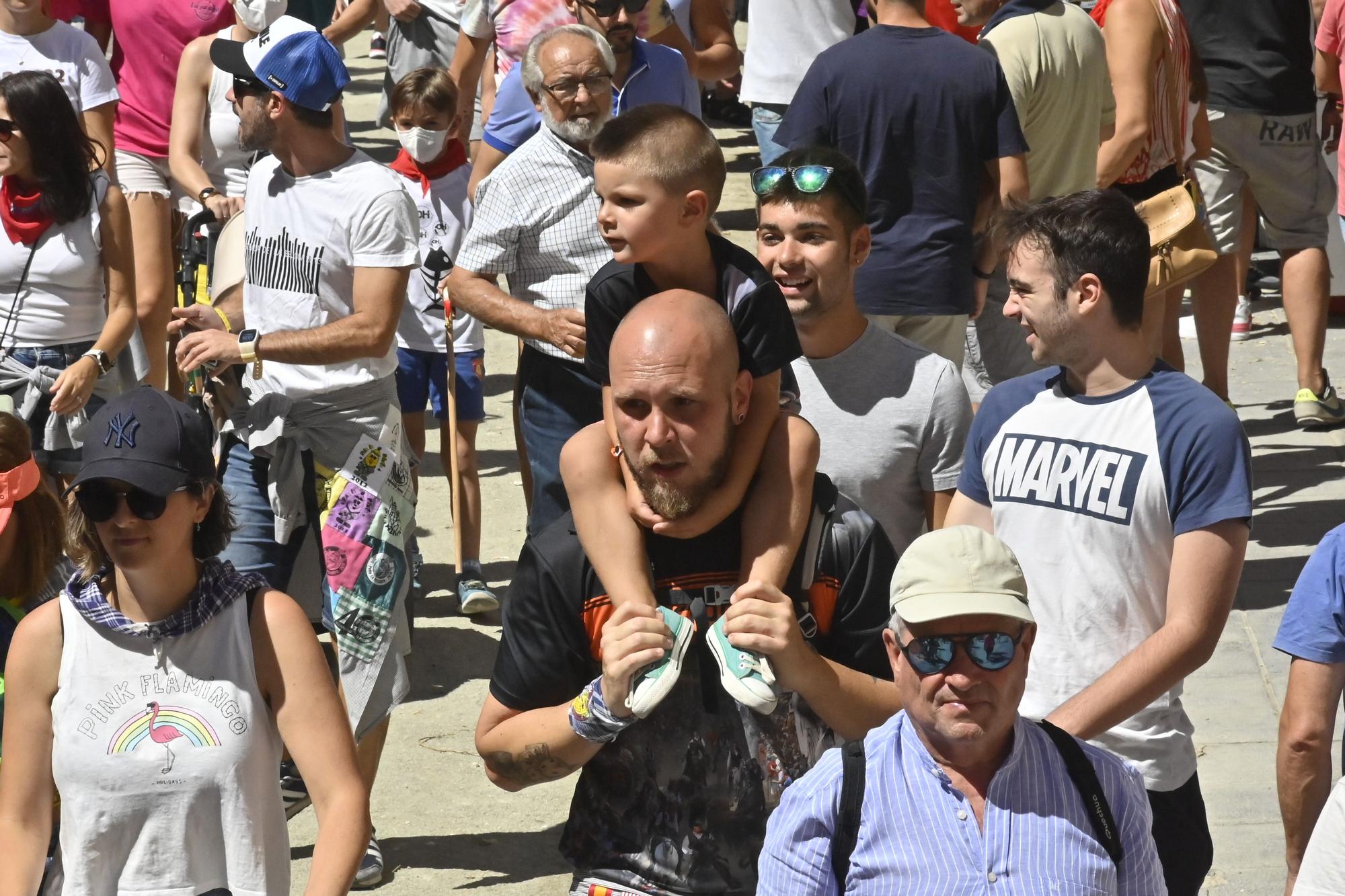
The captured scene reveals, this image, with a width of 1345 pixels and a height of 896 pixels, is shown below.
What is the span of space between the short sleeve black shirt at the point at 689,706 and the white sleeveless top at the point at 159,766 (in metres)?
0.51

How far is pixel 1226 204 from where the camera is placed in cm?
865

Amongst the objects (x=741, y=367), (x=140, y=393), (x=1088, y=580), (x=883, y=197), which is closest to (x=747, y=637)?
(x=741, y=367)

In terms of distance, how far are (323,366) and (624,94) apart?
1.67 meters

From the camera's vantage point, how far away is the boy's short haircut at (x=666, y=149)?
4246 millimetres

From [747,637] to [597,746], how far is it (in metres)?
0.39

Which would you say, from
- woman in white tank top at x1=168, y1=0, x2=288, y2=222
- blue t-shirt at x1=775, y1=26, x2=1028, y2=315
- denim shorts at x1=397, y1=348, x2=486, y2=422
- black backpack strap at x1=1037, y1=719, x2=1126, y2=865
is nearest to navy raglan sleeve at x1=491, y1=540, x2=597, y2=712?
black backpack strap at x1=1037, y1=719, x2=1126, y2=865

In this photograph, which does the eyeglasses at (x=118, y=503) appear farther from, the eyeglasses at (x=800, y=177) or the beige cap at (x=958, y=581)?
the eyeglasses at (x=800, y=177)

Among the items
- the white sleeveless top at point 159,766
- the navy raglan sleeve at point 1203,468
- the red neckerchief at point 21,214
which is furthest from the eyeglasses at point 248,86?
the navy raglan sleeve at point 1203,468

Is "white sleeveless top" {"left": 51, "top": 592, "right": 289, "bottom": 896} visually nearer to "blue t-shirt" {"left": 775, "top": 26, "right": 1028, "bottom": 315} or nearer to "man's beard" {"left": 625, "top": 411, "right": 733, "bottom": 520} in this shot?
"man's beard" {"left": 625, "top": 411, "right": 733, "bottom": 520}

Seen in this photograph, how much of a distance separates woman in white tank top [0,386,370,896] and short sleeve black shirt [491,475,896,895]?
0.41 m

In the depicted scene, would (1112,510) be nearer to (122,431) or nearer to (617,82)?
(122,431)

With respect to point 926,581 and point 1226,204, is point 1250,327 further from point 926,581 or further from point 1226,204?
point 926,581

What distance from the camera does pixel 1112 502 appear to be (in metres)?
3.71

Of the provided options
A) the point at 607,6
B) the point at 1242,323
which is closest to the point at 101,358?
the point at 607,6
